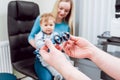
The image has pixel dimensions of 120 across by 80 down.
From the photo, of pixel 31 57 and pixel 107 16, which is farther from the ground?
pixel 107 16

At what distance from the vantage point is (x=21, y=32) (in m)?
2.00

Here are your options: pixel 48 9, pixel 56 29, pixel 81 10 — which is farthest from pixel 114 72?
pixel 48 9

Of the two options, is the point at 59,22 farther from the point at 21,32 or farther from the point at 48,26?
the point at 21,32

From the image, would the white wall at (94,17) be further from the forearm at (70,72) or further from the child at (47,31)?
the forearm at (70,72)

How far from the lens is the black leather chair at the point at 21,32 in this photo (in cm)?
186

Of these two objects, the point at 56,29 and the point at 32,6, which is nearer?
the point at 56,29

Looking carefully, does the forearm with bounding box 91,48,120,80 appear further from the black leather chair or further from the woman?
the black leather chair

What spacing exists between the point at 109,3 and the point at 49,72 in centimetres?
108

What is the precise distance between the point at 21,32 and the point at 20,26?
7 centimetres

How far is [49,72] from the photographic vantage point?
1627 millimetres

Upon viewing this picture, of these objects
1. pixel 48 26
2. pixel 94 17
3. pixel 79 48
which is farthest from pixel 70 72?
pixel 94 17

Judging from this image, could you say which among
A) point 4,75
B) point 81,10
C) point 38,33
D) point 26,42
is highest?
point 81,10

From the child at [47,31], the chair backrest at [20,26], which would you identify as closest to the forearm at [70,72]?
the child at [47,31]

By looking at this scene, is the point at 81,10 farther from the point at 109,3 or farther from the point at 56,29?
the point at 56,29
